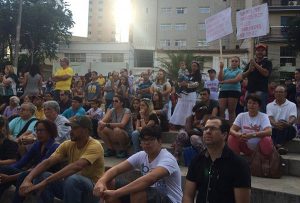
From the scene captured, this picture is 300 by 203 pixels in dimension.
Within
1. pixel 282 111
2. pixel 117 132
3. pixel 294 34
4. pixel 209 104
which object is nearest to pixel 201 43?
pixel 294 34

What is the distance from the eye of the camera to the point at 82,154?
4.95 m

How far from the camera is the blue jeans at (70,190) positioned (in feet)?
15.1

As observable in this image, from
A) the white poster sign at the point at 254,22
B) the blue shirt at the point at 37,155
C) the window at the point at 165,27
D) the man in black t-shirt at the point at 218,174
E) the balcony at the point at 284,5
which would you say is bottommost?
the blue shirt at the point at 37,155

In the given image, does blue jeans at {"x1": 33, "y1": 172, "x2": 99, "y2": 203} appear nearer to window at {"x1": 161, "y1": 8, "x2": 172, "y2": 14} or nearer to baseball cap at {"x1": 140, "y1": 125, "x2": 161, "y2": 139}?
baseball cap at {"x1": 140, "y1": 125, "x2": 161, "y2": 139}

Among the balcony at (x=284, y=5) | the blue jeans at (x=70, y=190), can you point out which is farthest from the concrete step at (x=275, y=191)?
the balcony at (x=284, y=5)

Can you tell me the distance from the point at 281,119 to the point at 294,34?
30.9m

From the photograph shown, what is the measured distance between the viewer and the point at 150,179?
3.97 meters

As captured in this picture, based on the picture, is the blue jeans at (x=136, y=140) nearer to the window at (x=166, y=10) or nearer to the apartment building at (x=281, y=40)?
the apartment building at (x=281, y=40)

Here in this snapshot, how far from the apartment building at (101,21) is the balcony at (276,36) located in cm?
10008

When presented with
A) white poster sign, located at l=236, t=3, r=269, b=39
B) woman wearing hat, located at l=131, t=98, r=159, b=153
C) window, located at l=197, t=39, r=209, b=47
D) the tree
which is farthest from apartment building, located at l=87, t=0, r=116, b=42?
woman wearing hat, located at l=131, t=98, r=159, b=153

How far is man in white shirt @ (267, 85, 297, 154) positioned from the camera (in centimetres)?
634

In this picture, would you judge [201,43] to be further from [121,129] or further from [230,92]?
[121,129]

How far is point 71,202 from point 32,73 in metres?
5.99

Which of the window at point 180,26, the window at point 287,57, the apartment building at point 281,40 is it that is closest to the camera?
the apartment building at point 281,40
